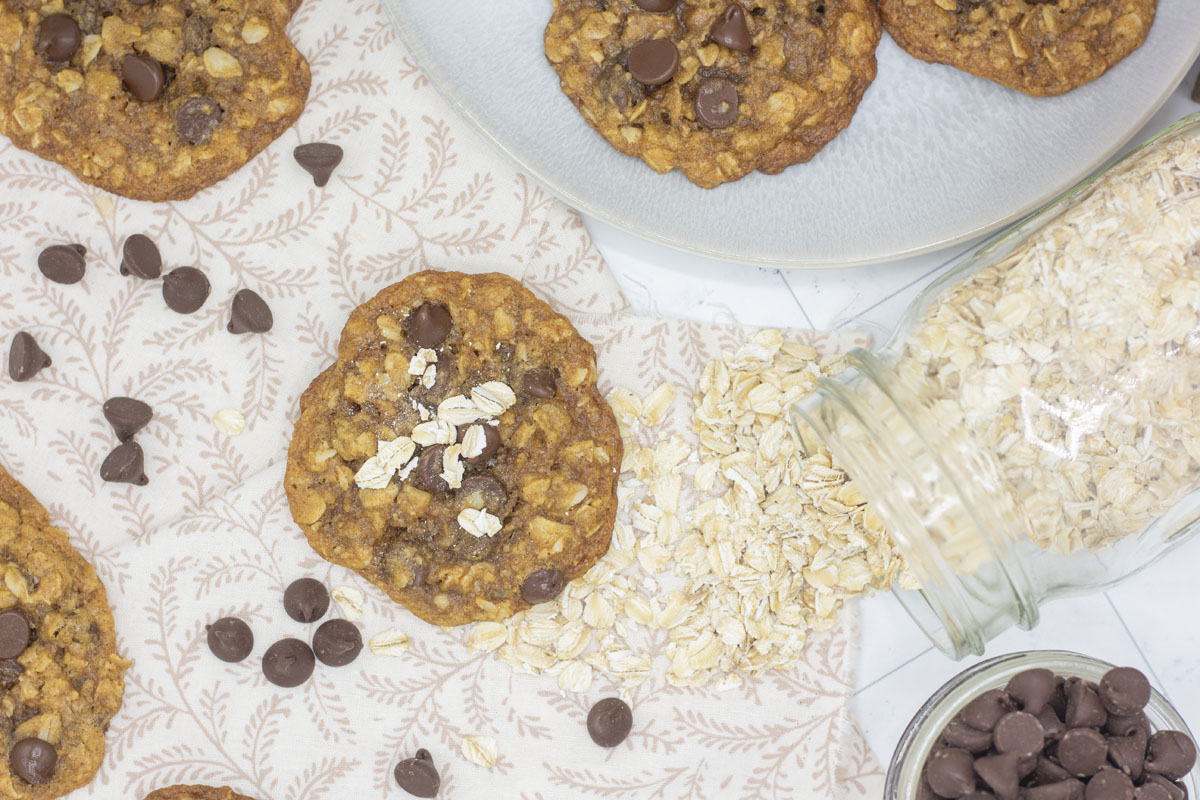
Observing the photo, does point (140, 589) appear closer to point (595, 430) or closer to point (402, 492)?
point (402, 492)

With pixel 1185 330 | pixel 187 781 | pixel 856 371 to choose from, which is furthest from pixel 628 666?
pixel 1185 330

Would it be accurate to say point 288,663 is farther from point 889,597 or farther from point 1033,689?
point 1033,689

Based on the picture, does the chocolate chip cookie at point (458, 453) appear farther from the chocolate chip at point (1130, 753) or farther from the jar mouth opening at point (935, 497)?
the chocolate chip at point (1130, 753)

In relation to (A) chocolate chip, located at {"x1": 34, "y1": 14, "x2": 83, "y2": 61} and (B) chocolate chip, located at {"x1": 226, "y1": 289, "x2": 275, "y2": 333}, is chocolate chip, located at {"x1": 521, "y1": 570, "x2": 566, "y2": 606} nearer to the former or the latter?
(B) chocolate chip, located at {"x1": 226, "y1": 289, "x2": 275, "y2": 333}

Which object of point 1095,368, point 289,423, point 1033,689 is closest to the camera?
point 1095,368

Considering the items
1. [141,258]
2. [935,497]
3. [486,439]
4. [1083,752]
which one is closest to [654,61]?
[486,439]
